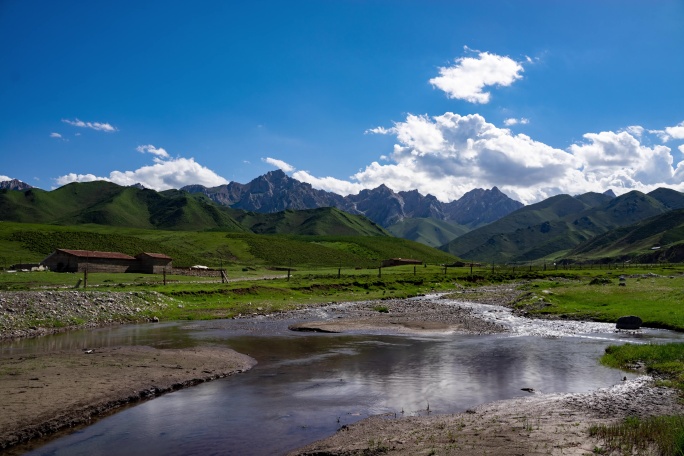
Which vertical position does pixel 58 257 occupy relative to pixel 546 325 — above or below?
above

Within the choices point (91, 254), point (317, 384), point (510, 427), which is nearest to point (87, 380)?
point (317, 384)

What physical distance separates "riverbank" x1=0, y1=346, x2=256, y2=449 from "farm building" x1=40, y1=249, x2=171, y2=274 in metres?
68.4

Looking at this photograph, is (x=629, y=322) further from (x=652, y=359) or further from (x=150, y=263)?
(x=150, y=263)

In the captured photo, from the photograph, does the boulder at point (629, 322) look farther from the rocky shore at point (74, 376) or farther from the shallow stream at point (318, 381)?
the rocky shore at point (74, 376)

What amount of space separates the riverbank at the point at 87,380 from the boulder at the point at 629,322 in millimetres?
32871

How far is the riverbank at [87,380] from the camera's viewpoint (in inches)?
696

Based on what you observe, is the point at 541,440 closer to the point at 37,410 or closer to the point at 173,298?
the point at 37,410

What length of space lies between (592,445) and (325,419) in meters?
9.39

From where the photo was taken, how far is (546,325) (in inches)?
1790

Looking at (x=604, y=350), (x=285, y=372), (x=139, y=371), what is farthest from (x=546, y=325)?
(x=139, y=371)

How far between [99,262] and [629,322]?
9374cm

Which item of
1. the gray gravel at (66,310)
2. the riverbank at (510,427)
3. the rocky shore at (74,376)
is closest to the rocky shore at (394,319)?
the rocky shore at (74,376)

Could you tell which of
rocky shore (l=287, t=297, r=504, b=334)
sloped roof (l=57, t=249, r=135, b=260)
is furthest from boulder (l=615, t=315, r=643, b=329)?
sloped roof (l=57, t=249, r=135, b=260)

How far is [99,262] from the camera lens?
317 feet
